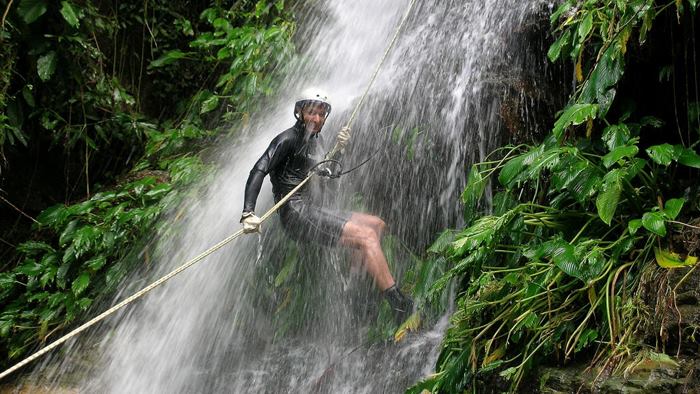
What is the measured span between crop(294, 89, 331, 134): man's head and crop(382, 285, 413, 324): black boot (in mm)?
1362

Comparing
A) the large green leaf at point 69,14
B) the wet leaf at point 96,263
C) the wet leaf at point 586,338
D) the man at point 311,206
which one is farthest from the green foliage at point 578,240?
the large green leaf at point 69,14

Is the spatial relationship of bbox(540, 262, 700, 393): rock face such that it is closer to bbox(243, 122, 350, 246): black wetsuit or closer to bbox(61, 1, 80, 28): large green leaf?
bbox(243, 122, 350, 246): black wetsuit

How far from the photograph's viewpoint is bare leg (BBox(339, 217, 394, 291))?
4652 mm

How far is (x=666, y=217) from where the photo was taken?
9.73ft

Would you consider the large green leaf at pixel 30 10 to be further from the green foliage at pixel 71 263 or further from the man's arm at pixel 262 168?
the man's arm at pixel 262 168

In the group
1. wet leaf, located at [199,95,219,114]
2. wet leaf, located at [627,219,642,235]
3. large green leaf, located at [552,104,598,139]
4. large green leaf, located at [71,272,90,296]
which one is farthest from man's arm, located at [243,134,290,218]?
wet leaf, located at [199,95,219,114]

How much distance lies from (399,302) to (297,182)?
4.03 ft

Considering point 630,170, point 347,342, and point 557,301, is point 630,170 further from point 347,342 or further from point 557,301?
point 347,342

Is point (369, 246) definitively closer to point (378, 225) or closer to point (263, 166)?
point (378, 225)

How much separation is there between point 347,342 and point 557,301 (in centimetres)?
229

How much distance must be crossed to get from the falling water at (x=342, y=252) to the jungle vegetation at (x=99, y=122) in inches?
24.5

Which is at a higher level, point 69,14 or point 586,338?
point 69,14

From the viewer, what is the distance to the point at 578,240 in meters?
3.29

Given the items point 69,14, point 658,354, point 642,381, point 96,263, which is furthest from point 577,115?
point 69,14
